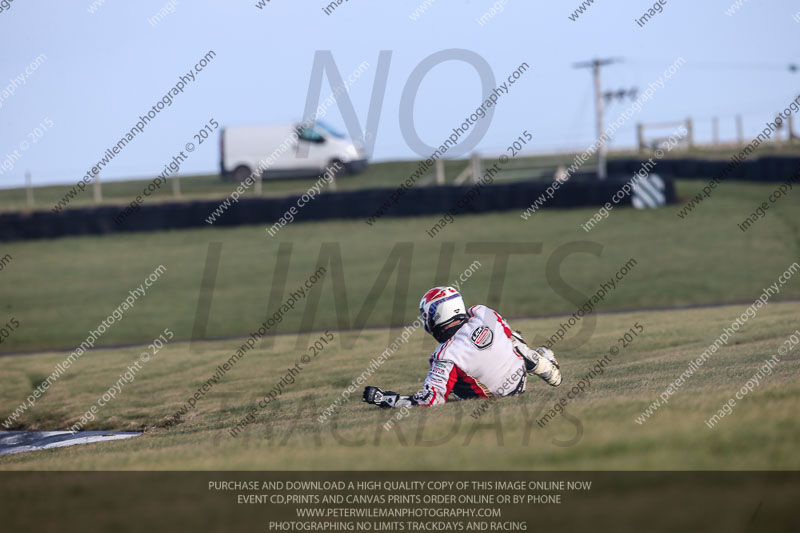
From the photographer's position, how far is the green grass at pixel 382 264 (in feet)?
58.3

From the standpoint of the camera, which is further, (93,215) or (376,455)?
(93,215)

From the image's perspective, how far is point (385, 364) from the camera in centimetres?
1169

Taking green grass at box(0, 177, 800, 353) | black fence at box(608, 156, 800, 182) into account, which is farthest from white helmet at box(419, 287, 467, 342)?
black fence at box(608, 156, 800, 182)

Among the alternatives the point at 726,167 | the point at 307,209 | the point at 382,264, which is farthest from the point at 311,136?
the point at 726,167

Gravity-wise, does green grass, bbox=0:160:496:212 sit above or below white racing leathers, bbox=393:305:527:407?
below

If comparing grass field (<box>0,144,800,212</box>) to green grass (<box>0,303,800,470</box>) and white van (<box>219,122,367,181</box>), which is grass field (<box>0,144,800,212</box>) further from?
green grass (<box>0,303,800,470</box>)

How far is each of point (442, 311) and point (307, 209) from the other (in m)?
18.4

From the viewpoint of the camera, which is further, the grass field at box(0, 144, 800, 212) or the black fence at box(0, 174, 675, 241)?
the grass field at box(0, 144, 800, 212)

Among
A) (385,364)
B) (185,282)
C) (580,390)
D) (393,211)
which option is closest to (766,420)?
(580,390)

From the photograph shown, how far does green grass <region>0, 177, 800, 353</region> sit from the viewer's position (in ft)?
58.3

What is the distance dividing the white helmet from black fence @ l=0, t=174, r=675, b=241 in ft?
58.5

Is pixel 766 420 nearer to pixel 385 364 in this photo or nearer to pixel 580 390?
pixel 580 390
